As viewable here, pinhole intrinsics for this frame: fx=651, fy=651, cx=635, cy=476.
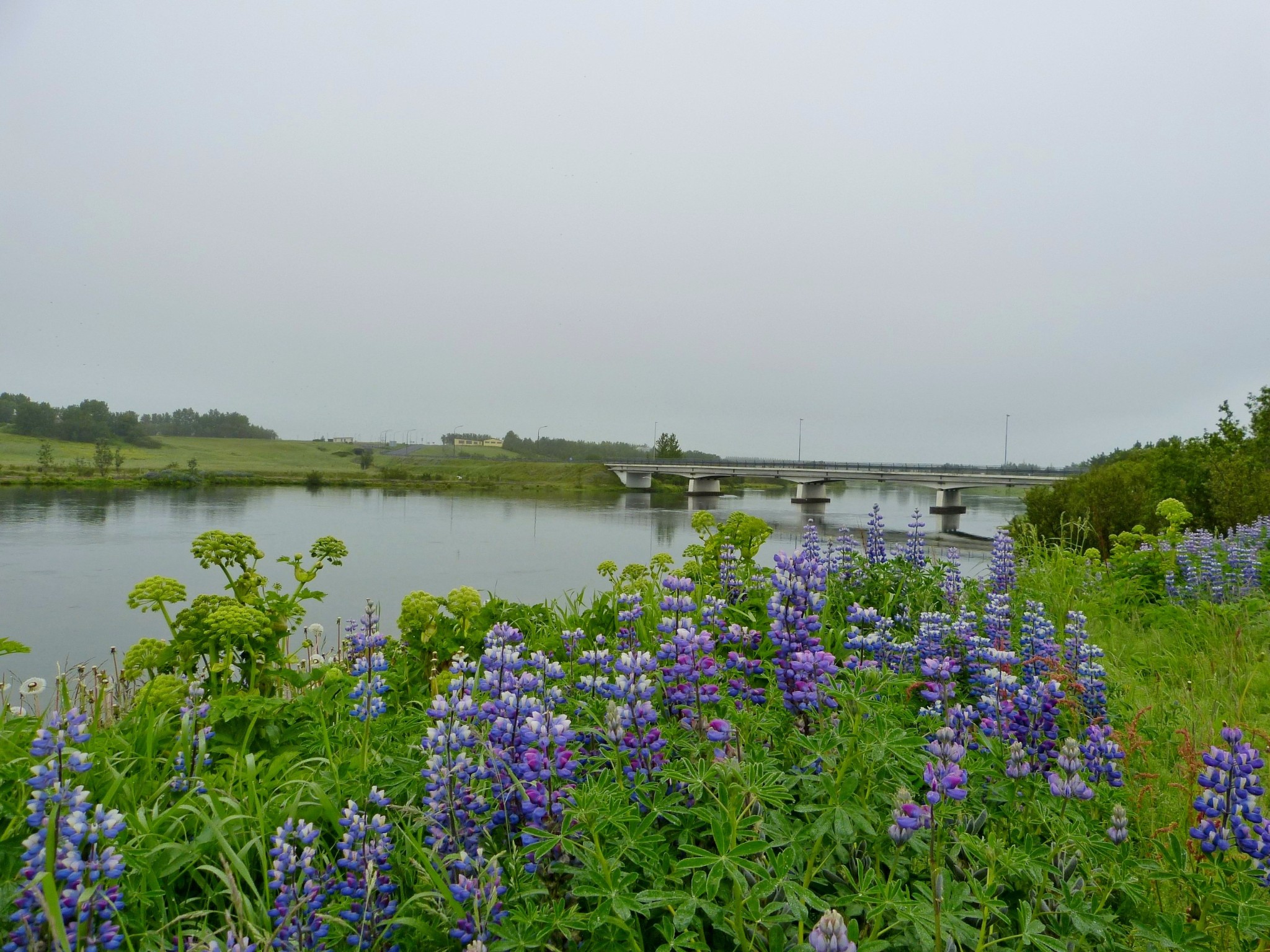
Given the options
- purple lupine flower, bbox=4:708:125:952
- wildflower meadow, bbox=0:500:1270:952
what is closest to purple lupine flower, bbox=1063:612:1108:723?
wildflower meadow, bbox=0:500:1270:952

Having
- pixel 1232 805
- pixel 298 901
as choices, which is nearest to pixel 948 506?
pixel 1232 805

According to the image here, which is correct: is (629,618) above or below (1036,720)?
above

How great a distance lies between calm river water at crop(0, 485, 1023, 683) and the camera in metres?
14.2

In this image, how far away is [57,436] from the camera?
73.3 m

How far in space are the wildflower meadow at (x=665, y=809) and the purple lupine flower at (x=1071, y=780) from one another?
0.5 inches

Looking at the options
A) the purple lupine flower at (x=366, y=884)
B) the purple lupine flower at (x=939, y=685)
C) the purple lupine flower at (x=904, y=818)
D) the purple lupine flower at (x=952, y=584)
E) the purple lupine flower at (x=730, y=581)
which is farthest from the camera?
the purple lupine flower at (x=952, y=584)

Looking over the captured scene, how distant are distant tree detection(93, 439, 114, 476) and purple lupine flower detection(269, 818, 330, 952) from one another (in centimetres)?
7096

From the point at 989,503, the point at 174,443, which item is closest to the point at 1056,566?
the point at 989,503

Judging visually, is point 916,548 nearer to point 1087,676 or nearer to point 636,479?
point 1087,676

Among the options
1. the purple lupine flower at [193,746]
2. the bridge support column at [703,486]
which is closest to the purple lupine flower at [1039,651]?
the purple lupine flower at [193,746]

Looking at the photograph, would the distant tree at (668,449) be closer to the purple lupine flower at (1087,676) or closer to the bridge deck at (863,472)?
the bridge deck at (863,472)

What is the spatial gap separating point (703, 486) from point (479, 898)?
67407 millimetres

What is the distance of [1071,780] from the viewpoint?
6.41 feet

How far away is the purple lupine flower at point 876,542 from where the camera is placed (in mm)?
6168
